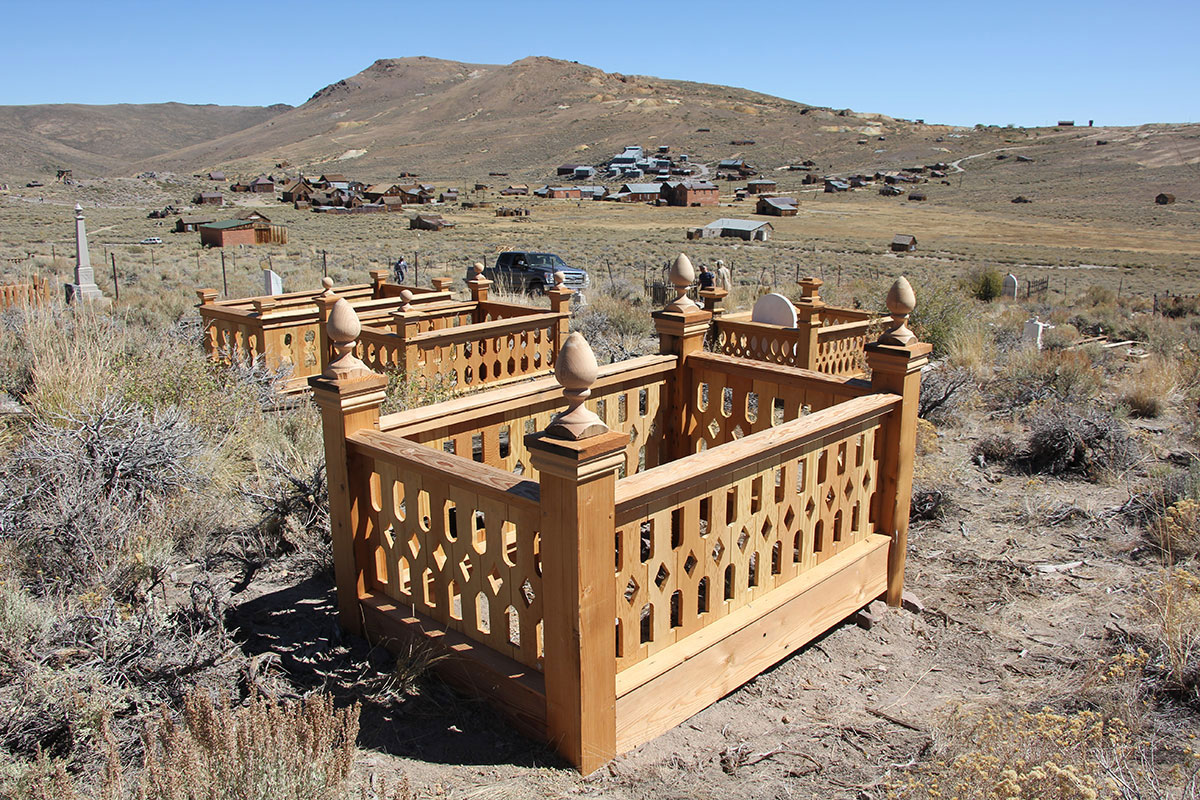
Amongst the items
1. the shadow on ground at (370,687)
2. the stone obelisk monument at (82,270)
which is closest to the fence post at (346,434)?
the shadow on ground at (370,687)

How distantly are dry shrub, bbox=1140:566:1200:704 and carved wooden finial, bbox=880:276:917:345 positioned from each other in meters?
1.85

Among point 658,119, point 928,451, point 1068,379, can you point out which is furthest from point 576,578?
point 658,119

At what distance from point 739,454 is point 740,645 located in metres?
0.91

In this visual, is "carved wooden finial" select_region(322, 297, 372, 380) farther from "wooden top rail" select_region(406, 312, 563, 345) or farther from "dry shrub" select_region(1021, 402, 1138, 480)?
"dry shrub" select_region(1021, 402, 1138, 480)

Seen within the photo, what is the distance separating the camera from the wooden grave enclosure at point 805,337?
32.2 ft

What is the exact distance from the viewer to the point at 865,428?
15.9ft

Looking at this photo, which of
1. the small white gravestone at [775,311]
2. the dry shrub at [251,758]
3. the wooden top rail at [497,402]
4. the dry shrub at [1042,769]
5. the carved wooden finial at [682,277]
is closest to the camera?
the dry shrub at [251,758]

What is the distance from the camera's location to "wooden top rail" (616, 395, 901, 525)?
137 inches

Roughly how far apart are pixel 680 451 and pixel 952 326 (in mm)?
9112

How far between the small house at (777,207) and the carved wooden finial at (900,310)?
210 ft

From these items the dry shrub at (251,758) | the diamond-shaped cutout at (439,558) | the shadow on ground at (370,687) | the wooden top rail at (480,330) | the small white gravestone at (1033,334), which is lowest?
the shadow on ground at (370,687)

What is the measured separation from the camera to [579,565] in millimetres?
3156

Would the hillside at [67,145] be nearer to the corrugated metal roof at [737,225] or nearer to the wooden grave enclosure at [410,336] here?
the corrugated metal roof at [737,225]

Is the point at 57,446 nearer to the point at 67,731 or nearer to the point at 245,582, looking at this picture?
the point at 245,582
